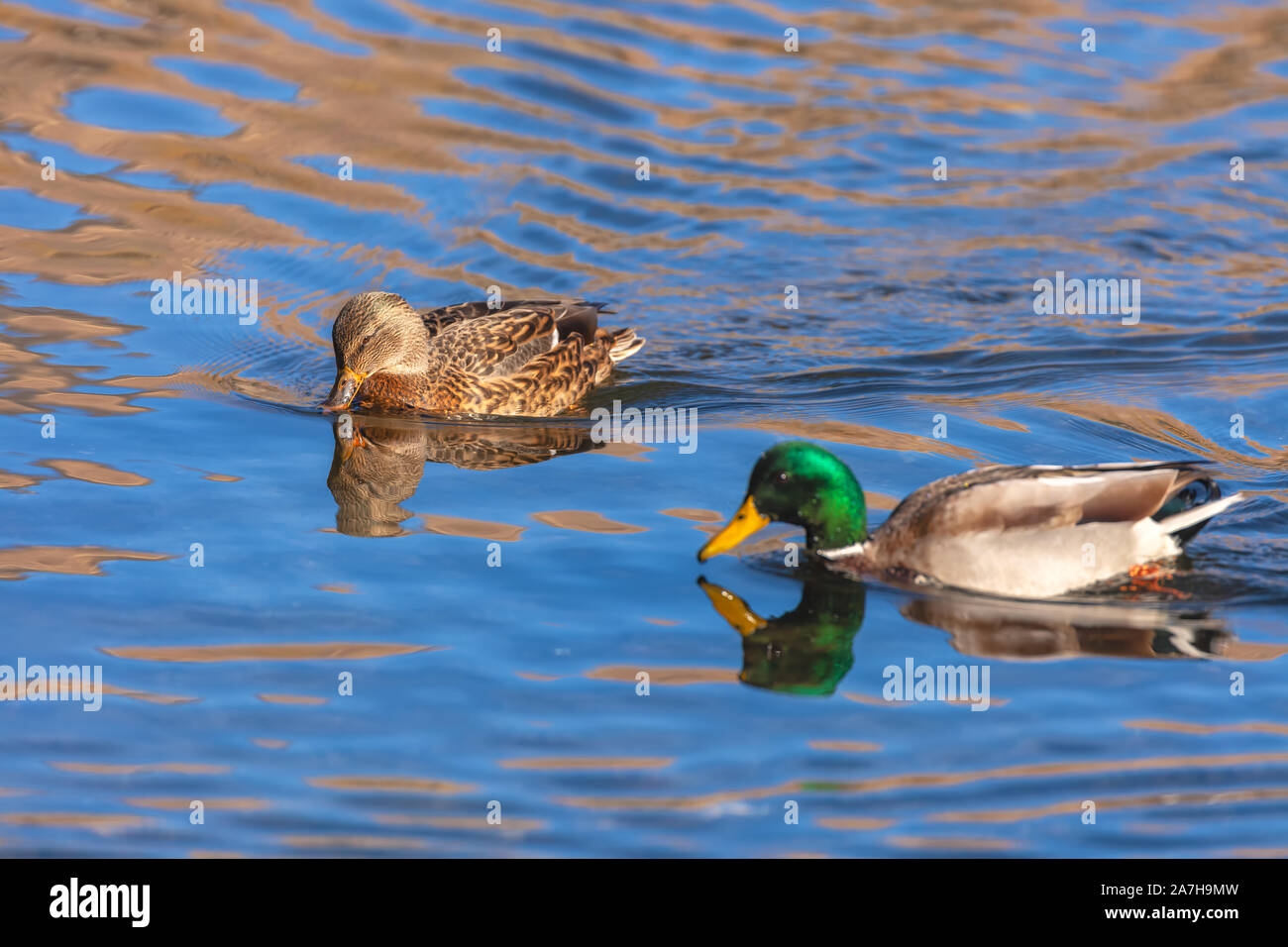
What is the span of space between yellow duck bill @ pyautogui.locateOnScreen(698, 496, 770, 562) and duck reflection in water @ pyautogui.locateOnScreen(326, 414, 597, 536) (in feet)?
5.86

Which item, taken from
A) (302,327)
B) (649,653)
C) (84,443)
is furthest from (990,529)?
(302,327)

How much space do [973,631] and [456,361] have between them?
15.3ft

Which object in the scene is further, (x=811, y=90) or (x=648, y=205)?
(x=811, y=90)

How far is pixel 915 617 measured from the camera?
7980 millimetres

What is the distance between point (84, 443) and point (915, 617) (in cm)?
517

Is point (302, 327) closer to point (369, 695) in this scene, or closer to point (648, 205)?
point (648, 205)
